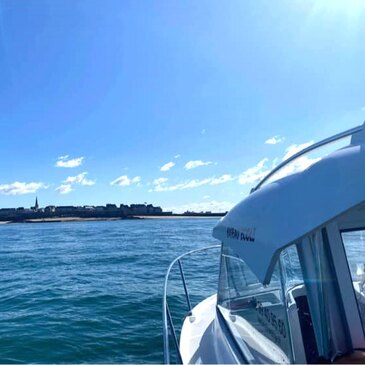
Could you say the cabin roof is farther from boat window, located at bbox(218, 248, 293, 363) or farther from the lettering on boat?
boat window, located at bbox(218, 248, 293, 363)

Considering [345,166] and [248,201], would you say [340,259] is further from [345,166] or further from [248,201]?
[345,166]

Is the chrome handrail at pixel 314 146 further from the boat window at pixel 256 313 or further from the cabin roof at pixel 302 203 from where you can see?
the boat window at pixel 256 313

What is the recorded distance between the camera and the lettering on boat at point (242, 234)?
2.39 m

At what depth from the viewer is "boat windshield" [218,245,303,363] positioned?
8.61 ft

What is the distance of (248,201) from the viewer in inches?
113

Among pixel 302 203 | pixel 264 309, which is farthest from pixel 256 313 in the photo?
pixel 302 203

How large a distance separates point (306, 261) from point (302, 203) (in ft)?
2.68

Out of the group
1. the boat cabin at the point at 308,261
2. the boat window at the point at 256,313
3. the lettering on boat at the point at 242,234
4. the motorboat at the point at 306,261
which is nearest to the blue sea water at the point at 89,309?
the boat window at the point at 256,313

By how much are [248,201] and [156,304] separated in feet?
26.9

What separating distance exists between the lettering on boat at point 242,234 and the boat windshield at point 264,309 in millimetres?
373

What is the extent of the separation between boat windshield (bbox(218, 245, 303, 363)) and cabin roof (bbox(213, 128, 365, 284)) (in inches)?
20.5

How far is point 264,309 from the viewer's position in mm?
3080

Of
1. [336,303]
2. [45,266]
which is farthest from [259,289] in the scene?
[45,266]

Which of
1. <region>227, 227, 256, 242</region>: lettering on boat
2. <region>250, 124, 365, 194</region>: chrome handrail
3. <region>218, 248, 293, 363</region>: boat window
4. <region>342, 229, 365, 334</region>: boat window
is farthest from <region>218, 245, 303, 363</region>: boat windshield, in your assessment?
<region>250, 124, 365, 194</region>: chrome handrail
